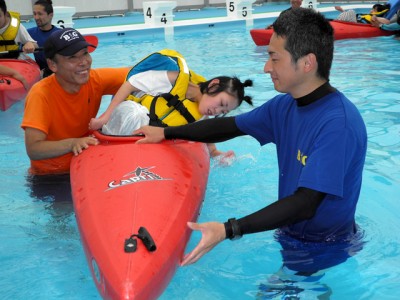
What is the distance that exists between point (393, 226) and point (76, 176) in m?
1.83

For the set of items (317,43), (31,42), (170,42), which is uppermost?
(317,43)

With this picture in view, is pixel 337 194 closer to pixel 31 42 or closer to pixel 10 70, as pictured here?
pixel 10 70

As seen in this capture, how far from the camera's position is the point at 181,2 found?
60.7 feet

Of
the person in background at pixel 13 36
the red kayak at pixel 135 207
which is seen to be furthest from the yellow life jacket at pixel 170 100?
the person in background at pixel 13 36

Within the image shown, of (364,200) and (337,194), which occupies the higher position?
(337,194)

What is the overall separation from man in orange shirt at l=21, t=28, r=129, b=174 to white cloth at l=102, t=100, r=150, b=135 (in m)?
0.22

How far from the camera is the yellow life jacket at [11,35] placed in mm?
6430

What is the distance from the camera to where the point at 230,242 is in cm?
321

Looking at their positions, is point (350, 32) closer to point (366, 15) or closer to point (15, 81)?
point (366, 15)

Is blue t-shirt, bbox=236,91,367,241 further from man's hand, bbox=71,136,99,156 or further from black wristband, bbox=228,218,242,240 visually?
man's hand, bbox=71,136,99,156

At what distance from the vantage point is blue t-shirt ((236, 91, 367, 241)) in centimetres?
197

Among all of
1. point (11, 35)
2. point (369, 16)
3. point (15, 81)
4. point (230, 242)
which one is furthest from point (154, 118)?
point (369, 16)

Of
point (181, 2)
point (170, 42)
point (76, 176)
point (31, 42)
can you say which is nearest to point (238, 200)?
point (76, 176)

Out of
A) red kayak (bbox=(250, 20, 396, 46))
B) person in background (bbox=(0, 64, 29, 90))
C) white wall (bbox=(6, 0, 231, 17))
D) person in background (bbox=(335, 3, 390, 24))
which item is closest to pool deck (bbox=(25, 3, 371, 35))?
white wall (bbox=(6, 0, 231, 17))
